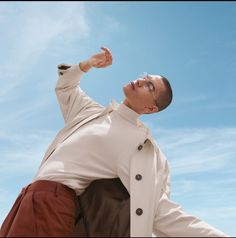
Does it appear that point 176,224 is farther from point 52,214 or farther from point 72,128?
point 72,128

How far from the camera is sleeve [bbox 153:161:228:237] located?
330 cm

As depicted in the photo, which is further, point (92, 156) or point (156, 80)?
point (156, 80)

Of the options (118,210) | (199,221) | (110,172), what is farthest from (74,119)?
(199,221)

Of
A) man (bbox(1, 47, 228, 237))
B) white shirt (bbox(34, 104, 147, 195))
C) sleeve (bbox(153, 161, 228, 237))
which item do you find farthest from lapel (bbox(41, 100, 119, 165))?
sleeve (bbox(153, 161, 228, 237))

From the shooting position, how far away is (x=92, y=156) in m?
3.54

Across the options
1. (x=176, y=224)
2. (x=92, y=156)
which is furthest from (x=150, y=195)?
(x=92, y=156)

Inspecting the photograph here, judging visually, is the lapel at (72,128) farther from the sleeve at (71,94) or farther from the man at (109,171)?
the sleeve at (71,94)

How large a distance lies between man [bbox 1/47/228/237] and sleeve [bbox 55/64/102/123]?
82 millimetres

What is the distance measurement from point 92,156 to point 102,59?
844 mm

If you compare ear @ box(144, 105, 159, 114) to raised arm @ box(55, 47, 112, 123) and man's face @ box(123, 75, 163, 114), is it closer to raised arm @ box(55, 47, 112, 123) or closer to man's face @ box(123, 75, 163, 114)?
man's face @ box(123, 75, 163, 114)

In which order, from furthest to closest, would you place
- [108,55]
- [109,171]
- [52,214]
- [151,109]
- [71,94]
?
[71,94] < [151,109] < [108,55] < [109,171] < [52,214]

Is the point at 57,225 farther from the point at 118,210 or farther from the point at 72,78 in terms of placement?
the point at 72,78

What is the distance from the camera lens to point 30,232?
3.24 metres

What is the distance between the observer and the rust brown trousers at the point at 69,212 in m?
3.28
